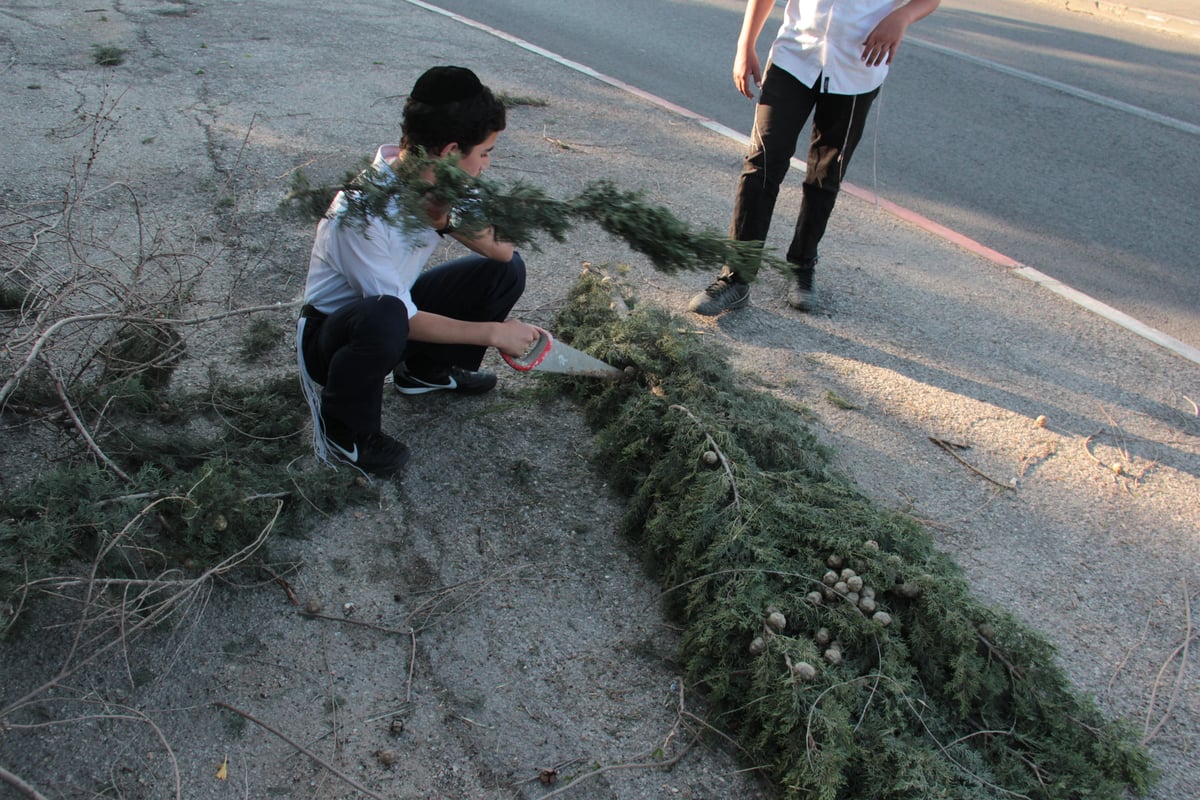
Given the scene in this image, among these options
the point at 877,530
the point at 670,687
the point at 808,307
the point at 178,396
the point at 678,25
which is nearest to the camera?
the point at 670,687

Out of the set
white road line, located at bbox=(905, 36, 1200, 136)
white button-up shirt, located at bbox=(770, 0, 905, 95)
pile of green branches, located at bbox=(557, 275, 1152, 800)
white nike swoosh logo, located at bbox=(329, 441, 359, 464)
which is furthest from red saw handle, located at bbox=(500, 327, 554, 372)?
white road line, located at bbox=(905, 36, 1200, 136)

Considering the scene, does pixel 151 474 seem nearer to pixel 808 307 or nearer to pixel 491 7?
pixel 808 307

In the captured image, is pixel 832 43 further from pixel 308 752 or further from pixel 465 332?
pixel 308 752

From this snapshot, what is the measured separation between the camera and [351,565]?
102 inches

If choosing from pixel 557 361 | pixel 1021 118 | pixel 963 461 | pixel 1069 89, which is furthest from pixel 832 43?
pixel 1069 89

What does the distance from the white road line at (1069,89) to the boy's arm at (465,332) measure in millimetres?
7651

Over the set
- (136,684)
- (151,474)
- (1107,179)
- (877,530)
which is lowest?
(136,684)

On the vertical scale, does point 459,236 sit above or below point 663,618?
above

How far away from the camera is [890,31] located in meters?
3.63

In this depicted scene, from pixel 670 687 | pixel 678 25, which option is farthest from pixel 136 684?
pixel 678 25

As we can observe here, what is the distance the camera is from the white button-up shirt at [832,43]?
12.1 ft

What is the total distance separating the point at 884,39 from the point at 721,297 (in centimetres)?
132

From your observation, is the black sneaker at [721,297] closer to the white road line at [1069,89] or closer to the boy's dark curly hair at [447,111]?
the boy's dark curly hair at [447,111]

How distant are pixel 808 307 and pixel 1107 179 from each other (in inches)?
149
